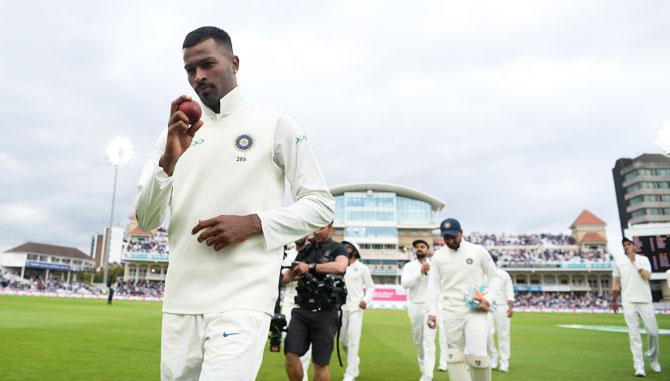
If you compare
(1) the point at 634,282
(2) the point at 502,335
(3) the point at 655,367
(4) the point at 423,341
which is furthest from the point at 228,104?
(3) the point at 655,367

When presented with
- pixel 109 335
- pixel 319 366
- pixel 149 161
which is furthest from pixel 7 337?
pixel 149 161

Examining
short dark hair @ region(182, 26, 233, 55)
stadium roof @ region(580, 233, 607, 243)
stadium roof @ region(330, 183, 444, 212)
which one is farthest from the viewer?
stadium roof @ region(580, 233, 607, 243)

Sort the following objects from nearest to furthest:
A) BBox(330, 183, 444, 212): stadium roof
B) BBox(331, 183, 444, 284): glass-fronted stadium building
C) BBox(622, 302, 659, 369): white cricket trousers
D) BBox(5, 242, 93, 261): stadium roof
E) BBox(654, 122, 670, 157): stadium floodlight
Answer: BBox(622, 302, 659, 369): white cricket trousers
BBox(654, 122, 670, 157): stadium floodlight
BBox(331, 183, 444, 284): glass-fronted stadium building
BBox(330, 183, 444, 212): stadium roof
BBox(5, 242, 93, 261): stadium roof

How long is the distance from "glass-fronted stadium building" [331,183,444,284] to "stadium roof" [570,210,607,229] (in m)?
28.2

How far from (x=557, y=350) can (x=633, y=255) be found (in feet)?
13.8

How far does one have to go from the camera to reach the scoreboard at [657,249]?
18.4m

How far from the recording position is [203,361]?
1917mm

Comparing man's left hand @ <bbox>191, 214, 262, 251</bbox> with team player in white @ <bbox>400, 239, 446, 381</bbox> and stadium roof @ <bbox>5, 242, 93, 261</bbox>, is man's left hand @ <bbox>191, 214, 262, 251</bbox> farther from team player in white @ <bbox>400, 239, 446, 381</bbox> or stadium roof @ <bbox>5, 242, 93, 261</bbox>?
stadium roof @ <bbox>5, 242, 93, 261</bbox>

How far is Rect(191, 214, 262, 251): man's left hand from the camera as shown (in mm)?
1937

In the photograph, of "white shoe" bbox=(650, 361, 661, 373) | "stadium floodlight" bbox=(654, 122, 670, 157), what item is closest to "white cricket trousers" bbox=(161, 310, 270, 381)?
"white shoe" bbox=(650, 361, 661, 373)

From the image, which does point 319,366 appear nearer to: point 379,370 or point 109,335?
point 379,370

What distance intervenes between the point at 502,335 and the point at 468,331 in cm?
433

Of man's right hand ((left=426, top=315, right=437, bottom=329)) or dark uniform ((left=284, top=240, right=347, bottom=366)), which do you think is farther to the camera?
man's right hand ((left=426, top=315, right=437, bottom=329))

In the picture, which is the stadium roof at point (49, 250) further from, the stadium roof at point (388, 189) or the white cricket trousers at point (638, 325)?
the white cricket trousers at point (638, 325)
